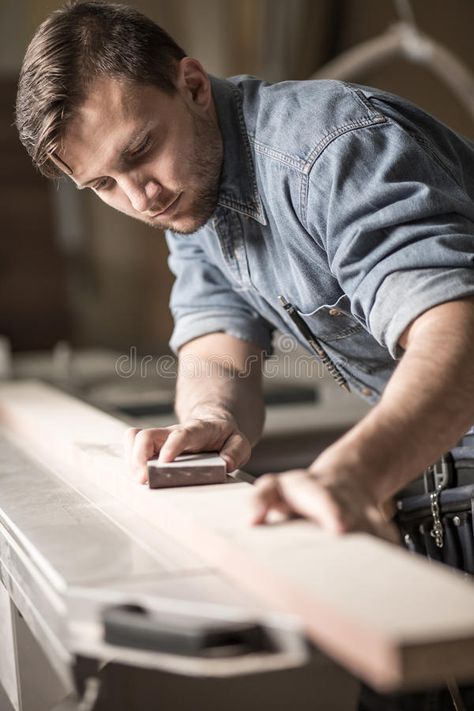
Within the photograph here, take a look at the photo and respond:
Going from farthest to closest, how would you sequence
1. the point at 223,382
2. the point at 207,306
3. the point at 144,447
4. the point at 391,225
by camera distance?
the point at 207,306
the point at 223,382
the point at 144,447
the point at 391,225

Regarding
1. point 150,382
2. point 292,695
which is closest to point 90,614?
point 292,695

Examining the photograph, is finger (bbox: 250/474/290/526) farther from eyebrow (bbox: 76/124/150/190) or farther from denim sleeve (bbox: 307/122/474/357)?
eyebrow (bbox: 76/124/150/190)

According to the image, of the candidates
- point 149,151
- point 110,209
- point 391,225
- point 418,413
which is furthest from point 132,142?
point 110,209

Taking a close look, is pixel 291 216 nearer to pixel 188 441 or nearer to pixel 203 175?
pixel 203 175

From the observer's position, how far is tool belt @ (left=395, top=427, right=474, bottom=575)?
5.19 ft

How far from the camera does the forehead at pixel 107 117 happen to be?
1327 millimetres

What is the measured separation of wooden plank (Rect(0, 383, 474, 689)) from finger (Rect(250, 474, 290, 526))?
0.05 ft

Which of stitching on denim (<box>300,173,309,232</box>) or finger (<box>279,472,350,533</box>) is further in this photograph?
stitching on denim (<box>300,173,309,232</box>)

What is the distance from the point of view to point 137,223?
419cm

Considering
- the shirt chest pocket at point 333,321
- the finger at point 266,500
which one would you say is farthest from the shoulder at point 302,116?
the finger at point 266,500

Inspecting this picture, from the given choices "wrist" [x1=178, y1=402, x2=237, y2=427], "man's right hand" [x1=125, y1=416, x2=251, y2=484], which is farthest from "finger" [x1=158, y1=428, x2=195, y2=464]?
"wrist" [x1=178, y1=402, x2=237, y2=427]

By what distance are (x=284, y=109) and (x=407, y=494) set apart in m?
0.77

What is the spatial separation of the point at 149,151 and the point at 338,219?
1.03 feet

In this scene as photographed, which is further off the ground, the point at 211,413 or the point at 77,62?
the point at 77,62
